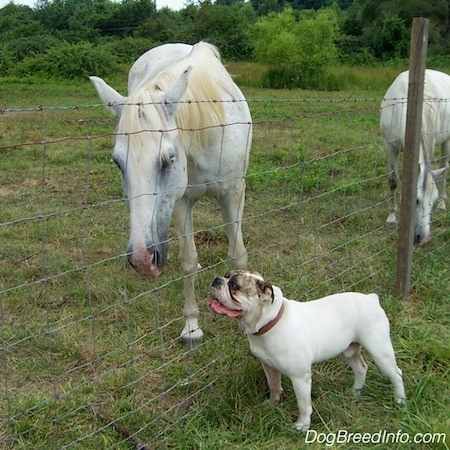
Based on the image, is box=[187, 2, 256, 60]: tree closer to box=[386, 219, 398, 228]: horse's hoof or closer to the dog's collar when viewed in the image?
box=[386, 219, 398, 228]: horse's hoof

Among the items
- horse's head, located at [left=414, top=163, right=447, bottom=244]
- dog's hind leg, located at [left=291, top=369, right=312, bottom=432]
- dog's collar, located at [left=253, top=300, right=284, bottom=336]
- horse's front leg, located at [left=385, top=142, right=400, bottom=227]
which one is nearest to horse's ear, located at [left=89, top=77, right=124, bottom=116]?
dog's collar, located at [left=253, top=300, right=284, bottom=336]

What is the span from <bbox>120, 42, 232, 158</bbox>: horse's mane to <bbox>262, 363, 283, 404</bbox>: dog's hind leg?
1.16 metres

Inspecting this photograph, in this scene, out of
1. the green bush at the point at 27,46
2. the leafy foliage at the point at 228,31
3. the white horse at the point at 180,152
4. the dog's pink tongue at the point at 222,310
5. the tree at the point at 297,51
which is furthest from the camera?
the green bush at the point at 27,46

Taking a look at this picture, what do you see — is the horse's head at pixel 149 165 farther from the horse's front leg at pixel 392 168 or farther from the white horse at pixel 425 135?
the horse's front leg at pixel 392 168

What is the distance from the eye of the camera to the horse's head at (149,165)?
251 cm

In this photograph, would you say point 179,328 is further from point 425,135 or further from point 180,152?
point 425,135

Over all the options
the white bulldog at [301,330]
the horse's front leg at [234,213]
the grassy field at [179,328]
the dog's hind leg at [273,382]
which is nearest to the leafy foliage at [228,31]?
the grassy field at [179,328]

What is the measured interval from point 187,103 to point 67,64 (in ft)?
66.3

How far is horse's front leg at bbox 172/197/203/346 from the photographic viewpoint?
10.9ft

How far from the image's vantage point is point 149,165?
8.46 feet

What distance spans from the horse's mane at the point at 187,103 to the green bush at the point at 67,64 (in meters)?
19.3

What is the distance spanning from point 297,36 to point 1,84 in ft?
37.5

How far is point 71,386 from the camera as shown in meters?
2.87

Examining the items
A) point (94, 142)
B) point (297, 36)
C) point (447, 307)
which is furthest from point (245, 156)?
point (297, 36)
